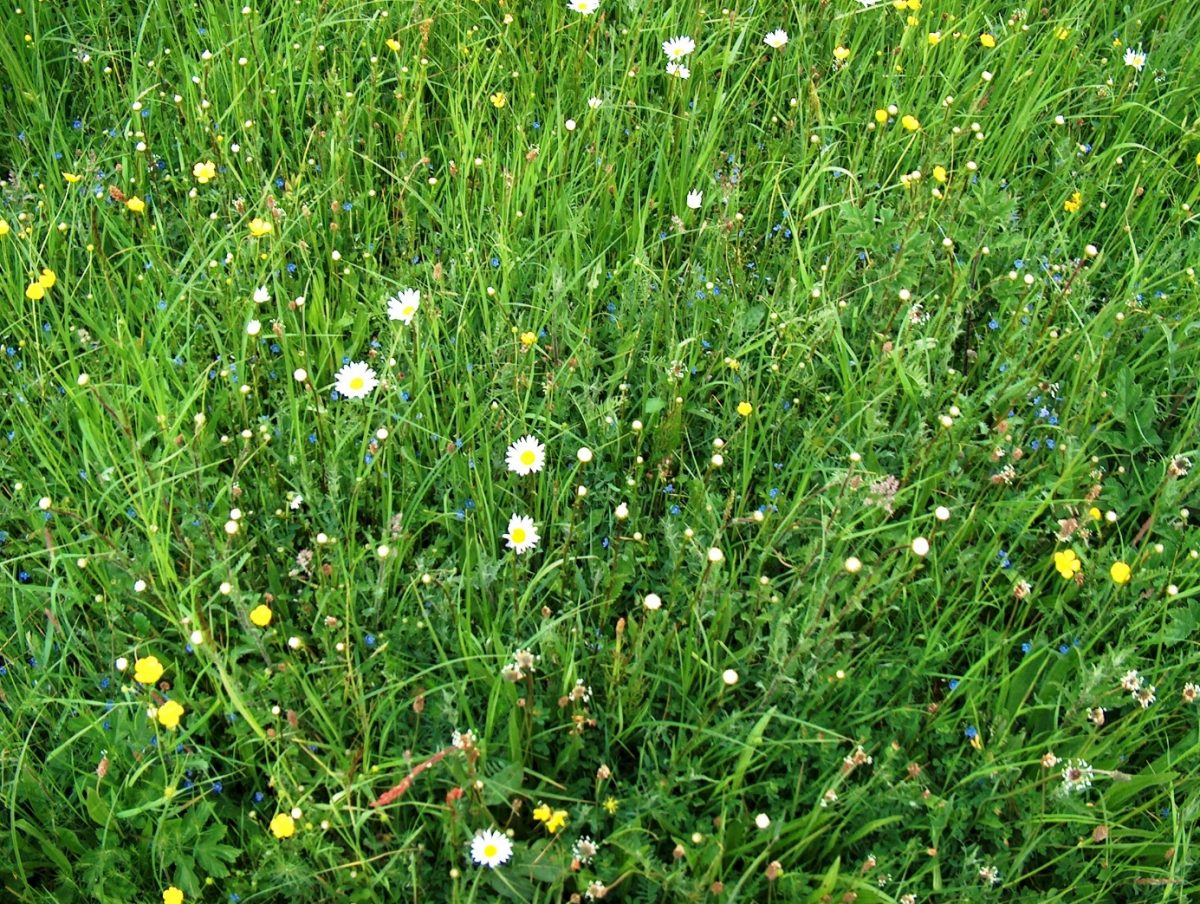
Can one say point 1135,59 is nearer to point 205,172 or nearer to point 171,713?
point 205,172

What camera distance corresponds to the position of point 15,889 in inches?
67.1

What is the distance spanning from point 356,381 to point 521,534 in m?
0.58

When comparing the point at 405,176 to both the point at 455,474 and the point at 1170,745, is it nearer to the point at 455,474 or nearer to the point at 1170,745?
the point at 455,474

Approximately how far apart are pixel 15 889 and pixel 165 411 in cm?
94

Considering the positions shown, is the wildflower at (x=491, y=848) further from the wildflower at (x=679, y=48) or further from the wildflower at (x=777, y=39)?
the wildflower at (x=777, y=39)

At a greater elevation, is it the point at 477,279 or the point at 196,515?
the point at 477,279

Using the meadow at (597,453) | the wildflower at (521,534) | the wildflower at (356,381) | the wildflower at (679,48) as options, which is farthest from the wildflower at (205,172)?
the wildflower at (679,48)

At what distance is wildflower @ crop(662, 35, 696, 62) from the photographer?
292cm

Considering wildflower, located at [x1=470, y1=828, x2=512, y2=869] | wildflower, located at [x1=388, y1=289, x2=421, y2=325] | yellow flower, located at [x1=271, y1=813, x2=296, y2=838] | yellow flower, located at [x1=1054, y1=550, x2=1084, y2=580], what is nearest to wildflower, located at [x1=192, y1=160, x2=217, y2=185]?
wildflower, located at [x1=388, y1=289, x2=421, y2=325]

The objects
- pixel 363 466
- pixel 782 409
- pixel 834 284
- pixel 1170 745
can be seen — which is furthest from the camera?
pixel 834 284

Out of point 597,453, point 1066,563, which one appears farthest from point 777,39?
point 1066,563

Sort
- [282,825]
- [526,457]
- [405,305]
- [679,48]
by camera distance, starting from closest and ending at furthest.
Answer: [282,825] → [526,457] → [405,305] → [679,48]

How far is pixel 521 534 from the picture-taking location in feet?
6.35

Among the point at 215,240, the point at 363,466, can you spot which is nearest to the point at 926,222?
the point at 363,466
